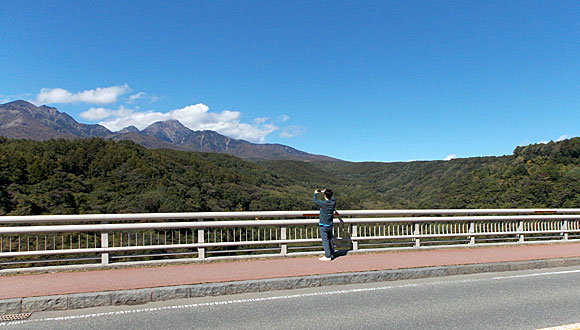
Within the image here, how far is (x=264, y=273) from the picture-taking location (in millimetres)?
7371

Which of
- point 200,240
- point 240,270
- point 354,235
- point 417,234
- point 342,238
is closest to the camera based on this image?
point 240,270

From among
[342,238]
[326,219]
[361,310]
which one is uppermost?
[326,219]

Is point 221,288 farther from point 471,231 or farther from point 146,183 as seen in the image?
point 146,183

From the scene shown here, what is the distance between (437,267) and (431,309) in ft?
9.02

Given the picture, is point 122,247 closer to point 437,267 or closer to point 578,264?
point 437,267

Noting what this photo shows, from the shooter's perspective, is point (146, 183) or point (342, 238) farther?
point (146, 183)

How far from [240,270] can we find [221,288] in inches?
49.0

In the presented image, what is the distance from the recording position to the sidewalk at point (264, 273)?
6062 mm

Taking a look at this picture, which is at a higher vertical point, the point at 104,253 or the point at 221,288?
the point at 104,253

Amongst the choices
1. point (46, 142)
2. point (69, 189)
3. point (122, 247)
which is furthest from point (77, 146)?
point (122, 247)

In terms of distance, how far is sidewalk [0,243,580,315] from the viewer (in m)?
6.06

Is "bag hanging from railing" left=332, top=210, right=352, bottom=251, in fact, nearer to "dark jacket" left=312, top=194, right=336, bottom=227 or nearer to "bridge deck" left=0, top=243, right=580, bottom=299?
"bridge deck" left=0, top=243, right=580, bottom=299

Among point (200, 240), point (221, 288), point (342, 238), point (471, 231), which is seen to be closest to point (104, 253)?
point (200, 240)

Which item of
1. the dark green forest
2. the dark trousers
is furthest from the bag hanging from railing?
the dark green forest
